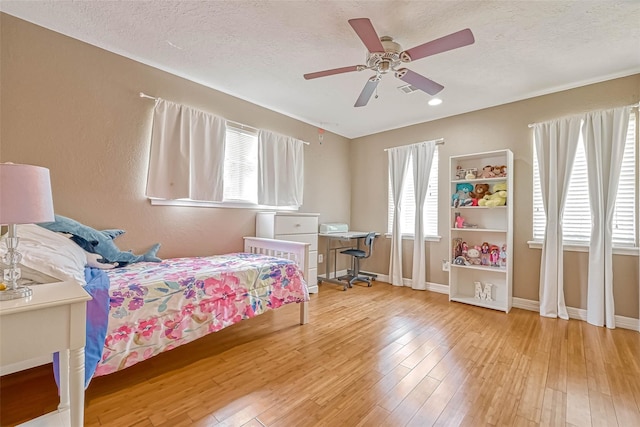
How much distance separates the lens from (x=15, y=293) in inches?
40.9

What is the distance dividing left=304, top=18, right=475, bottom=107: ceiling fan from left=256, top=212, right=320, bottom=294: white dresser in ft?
5.51

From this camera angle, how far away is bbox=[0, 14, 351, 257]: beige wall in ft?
6.76

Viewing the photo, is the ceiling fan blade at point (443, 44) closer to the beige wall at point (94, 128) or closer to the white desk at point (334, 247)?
the beige wall at point (94, 128)

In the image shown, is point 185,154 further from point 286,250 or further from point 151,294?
point 151,294

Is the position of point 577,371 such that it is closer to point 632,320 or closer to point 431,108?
point 632,320

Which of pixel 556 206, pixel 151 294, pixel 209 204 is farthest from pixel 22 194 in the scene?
pixel 556 206

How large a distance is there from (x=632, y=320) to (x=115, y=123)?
17.1ft

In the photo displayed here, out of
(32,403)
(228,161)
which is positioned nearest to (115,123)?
(228,161)

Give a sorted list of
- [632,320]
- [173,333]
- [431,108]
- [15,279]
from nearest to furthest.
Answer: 1. [15,279]
2. [173,333]
3. [632,320]
4. [431,108]

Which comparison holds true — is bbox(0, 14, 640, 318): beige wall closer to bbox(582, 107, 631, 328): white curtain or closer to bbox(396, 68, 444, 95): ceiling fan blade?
bbox(582, 107, 631, 328): white curtain

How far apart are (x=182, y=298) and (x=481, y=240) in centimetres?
349

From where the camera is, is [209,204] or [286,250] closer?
[286,250]

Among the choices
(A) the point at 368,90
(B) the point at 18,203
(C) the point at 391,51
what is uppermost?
(C) the point at 391,51

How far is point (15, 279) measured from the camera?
3.61 ft
